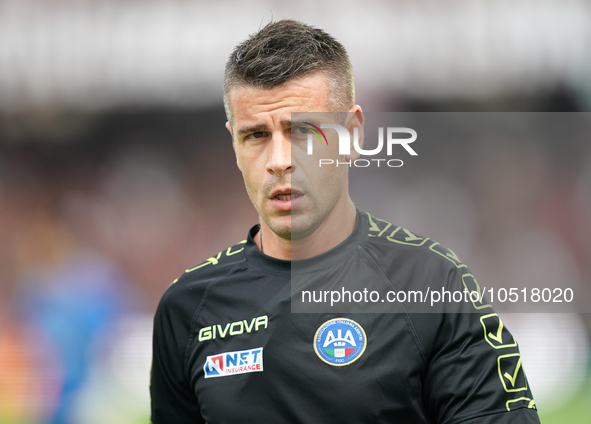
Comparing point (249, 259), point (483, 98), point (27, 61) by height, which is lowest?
point (249, 259)

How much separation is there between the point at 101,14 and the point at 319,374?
16.4 feet

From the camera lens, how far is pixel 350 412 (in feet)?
5.20

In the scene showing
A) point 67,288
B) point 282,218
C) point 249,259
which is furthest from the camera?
point 67,288

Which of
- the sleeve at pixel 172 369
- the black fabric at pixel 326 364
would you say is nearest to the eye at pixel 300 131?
the black fabric at pixel 326 364

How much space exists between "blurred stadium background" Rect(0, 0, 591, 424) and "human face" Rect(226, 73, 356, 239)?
2.60m

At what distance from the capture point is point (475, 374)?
5.04ft

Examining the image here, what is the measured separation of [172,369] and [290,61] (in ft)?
3.88

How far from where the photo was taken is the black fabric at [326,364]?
155 centimetres

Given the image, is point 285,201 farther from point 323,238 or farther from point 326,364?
point 326,364

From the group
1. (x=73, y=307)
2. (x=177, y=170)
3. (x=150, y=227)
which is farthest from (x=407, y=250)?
(x=73, y=307)

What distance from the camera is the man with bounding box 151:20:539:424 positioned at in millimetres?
1565

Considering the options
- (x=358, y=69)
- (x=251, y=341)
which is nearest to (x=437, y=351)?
(x=251, y=341)

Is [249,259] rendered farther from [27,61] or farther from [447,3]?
[27,61]

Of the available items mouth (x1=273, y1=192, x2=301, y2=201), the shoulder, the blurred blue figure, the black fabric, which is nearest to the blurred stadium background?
the blurred blue figure
